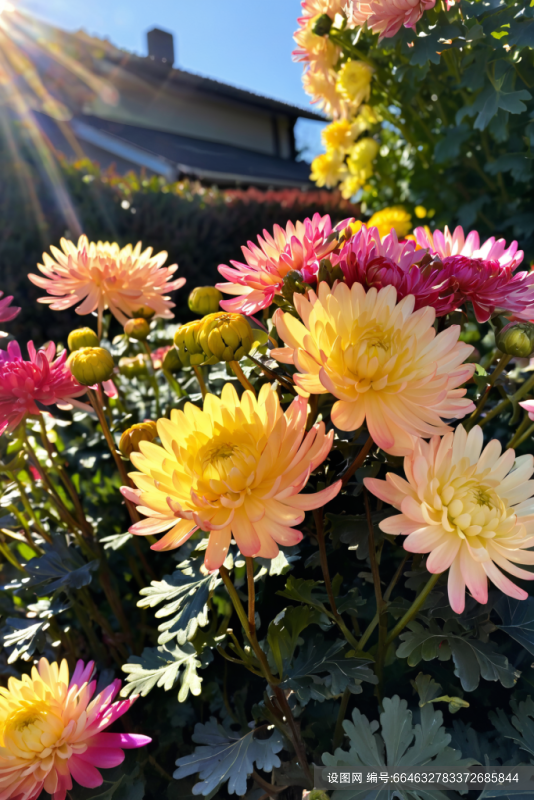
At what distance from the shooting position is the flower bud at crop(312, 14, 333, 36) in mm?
1896

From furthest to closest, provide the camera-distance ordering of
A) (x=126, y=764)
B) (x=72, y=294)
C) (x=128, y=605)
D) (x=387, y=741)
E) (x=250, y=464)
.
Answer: (x=128, y=605) → (x=72, y=294) → (x=126, y=764) → (x=387, y=741) → (x=250, y=464)

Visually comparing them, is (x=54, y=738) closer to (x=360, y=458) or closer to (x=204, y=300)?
(x=360, y=458)

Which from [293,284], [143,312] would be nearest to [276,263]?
[293,284]

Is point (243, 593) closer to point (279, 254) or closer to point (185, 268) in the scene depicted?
point (279, 254)

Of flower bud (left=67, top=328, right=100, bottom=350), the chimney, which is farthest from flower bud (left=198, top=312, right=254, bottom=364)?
the chimney

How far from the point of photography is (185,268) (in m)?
4.27

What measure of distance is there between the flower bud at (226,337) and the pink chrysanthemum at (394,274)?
7.0 inches

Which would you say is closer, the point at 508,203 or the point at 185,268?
the point at 508,203

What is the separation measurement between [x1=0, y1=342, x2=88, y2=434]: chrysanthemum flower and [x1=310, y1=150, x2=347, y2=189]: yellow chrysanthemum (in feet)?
8.64

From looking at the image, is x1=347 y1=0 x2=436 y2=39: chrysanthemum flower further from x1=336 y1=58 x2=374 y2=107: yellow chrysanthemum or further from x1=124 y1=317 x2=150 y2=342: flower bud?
x1=124 y1=317 x2=150 y2=342: flower bud

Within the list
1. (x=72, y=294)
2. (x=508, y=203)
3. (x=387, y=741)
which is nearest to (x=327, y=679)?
(x=387, y=741)

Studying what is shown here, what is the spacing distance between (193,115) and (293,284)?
631 inches

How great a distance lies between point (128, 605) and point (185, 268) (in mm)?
3240

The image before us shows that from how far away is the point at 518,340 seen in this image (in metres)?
0.86
